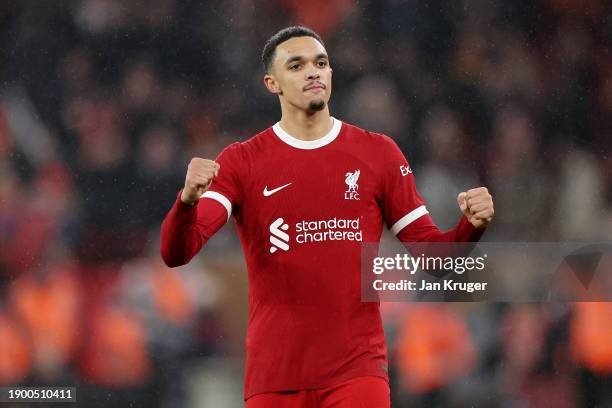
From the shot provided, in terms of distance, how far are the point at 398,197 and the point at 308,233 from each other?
34 centimetres

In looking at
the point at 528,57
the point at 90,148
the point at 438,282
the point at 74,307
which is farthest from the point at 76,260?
the point at 528,57

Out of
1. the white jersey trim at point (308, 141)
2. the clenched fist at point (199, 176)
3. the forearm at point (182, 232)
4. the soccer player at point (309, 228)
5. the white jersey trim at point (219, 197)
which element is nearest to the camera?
the clenched fist at point (199, 176)

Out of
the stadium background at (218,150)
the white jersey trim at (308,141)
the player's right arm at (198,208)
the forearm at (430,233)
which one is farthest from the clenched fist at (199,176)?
the stadium background at (218,150)

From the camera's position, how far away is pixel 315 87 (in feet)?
10.1

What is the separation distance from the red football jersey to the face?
0.13 m

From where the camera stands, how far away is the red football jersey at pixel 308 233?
288cm

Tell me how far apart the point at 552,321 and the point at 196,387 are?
2.02 m

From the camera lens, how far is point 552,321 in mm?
5164

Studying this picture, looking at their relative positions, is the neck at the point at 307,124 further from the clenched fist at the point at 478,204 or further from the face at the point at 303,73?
the clenched fist at the point at 478,204

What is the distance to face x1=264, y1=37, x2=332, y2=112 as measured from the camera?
3078 millimetres

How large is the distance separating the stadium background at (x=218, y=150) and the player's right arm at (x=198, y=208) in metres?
A: 2.36

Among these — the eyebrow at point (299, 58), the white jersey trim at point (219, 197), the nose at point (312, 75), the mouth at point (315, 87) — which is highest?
the eyebrow at point (299, 58)

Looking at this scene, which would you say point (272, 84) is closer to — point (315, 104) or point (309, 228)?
point (315, 104)

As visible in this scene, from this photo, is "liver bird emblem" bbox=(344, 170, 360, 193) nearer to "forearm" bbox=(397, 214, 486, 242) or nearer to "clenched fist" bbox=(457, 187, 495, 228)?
"forearm" bbox=(397, 214, 486, 242)
